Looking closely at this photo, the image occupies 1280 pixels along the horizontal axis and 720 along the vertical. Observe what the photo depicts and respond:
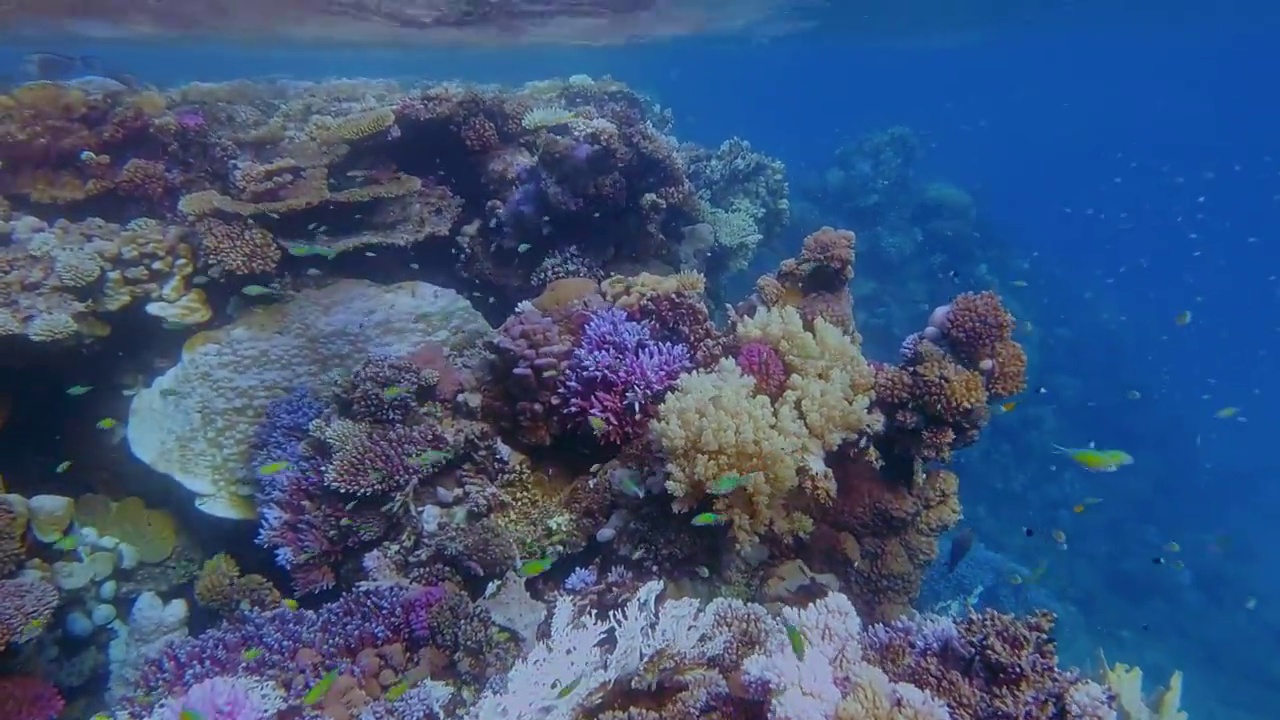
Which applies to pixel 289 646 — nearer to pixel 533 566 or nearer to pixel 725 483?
pixel 533 566

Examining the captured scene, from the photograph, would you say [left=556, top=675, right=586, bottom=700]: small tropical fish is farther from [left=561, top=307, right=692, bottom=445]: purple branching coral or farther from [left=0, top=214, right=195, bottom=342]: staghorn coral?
[left=0, top=214, right=195, bottom=342]: staghorn coral

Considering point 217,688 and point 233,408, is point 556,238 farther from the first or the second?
point 217,688

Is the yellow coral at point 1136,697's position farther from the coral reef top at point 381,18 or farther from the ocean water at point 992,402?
the coral reef top at point 381,18

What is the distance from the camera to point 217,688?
4.10 meters

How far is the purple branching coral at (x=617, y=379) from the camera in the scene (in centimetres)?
518

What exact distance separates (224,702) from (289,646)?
2.06 ft

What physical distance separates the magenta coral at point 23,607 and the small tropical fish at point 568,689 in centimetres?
429

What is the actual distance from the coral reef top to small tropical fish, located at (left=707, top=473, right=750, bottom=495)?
19702mm

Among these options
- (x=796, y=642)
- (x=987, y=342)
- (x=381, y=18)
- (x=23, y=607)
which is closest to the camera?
(x=796, y=642)

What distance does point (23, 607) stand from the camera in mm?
5156

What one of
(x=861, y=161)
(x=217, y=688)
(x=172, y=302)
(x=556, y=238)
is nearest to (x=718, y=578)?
(x=217, y=688)

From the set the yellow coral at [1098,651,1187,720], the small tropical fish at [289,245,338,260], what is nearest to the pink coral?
the small tropical fish at [289,245,338,260]

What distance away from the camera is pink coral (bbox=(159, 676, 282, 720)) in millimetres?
4000

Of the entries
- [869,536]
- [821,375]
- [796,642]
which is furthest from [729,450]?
[869,536]
